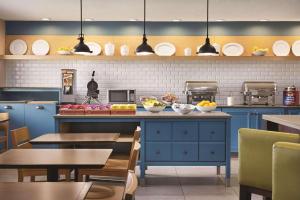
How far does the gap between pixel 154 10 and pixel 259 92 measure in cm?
265

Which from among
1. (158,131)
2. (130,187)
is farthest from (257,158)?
(158,131)

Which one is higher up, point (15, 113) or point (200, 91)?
point (200, 91)

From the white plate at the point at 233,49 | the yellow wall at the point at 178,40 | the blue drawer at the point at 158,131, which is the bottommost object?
the blue drawer at the point at 158,131

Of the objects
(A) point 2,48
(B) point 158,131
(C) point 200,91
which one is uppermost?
(A) point 2,48

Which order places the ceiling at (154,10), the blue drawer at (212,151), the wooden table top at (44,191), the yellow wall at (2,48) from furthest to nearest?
1. the yellow wall at (2,48)
2. the ceiling at (154,10)
3. the blue drawer at (212,151)
4. the wooden table top at (44,191)

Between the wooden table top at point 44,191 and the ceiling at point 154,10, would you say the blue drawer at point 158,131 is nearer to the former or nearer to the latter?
the ceiling at point 154,10

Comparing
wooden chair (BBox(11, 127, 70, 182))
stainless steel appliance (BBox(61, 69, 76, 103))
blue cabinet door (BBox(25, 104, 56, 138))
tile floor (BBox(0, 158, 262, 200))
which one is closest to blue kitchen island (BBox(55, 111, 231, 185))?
tile floor (BBox(0, 158, 262, 200))

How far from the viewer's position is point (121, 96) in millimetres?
8023

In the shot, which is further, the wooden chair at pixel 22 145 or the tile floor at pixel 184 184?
the tile floor at pixel 184 184

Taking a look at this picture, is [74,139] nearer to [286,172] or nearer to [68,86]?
[286,172]

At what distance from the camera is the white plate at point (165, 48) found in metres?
8.25

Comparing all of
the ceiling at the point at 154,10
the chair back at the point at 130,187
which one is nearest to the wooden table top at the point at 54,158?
the chair back at the point at 130,187

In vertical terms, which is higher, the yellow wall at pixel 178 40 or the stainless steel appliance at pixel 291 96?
the yellow wall at pixel 178 40

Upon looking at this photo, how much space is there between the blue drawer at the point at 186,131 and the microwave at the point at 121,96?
270cm
